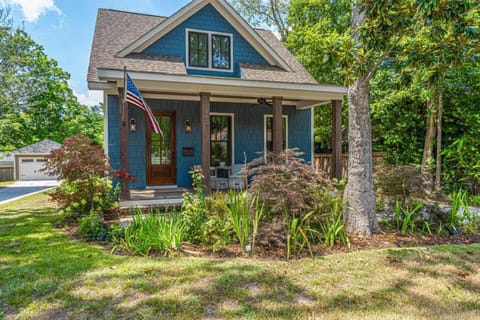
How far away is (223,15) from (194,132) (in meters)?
4.18

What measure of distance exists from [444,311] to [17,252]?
544cm

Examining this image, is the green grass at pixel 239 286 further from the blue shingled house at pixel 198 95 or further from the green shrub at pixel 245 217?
the blue shingled house at pixel 198 95

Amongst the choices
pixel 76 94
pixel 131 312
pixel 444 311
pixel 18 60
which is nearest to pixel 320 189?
pixel 444 311

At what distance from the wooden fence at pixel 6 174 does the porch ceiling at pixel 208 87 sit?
21453 mm

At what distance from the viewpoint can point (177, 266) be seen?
3760mm

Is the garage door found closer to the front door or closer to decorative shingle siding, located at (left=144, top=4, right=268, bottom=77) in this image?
the front door

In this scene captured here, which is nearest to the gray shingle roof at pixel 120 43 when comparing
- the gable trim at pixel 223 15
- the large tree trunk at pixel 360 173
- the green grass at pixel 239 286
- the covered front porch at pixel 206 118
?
the gable trim at pixel 223 15

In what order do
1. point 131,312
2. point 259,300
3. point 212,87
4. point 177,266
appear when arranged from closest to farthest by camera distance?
point 131,312 < point 259,300 < point 177,266 < point 212,87

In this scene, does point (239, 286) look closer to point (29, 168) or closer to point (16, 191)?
point (16, 191)

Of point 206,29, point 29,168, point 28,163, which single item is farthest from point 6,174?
point 206,29

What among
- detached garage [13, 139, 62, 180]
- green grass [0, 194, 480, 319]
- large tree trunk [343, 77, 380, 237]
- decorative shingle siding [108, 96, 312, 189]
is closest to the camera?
green grass [0, 194, 480, 319]

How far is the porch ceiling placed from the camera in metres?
6.59

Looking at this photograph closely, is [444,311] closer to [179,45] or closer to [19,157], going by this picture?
[179,45]

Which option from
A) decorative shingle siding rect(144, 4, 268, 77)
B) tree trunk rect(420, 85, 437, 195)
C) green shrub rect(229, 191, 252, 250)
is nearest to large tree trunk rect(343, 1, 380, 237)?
green shrub rect(229, 191, 252, 250)
